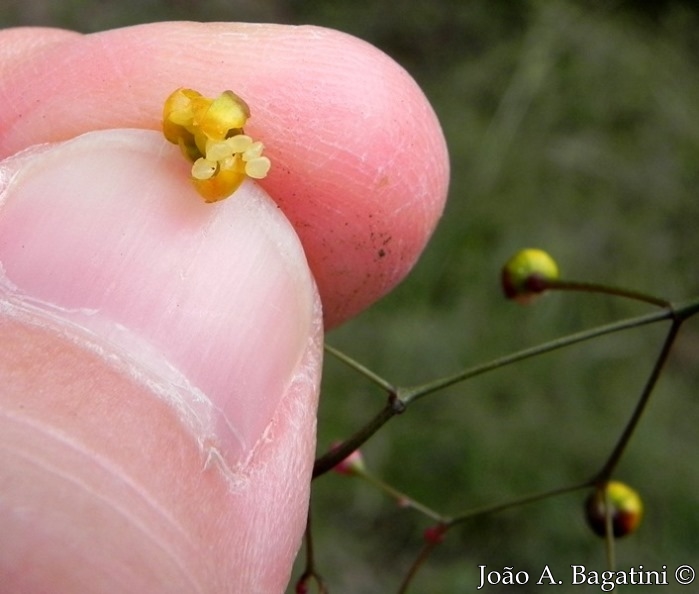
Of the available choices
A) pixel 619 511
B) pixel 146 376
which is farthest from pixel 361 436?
pixel 619 511

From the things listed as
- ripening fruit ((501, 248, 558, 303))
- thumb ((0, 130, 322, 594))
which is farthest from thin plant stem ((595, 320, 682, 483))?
thumb ((0, 130, 322, 594))

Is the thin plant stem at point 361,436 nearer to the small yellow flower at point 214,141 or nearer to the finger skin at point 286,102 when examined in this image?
the finger skin at point 286,102

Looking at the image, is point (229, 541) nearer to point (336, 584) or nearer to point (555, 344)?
point (555, 344)

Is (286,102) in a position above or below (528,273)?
above

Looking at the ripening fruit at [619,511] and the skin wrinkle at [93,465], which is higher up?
the skin wrinkle at [93,465]

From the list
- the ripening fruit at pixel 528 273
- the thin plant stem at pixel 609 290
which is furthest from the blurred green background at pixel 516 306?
the thin plant stem at pixel 609 290

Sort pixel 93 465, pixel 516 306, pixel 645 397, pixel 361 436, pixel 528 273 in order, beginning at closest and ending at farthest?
pixel 93 465
pixel 361 436
pixel 645 397
pixel 528 273
pixel 516 306

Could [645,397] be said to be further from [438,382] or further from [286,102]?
[286,102]

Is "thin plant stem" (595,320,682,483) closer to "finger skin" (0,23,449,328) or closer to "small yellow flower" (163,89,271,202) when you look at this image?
"finger skin" (0,23,449,328)
